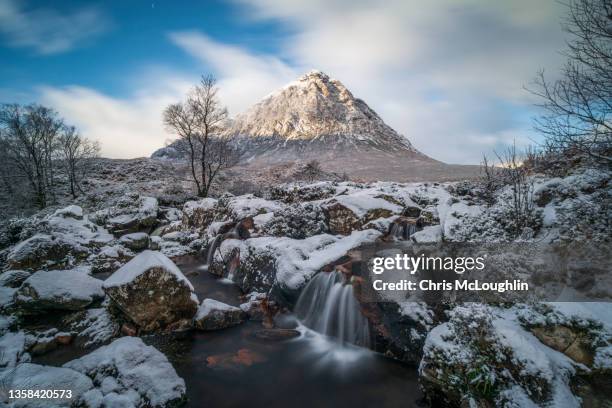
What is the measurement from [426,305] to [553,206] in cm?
464

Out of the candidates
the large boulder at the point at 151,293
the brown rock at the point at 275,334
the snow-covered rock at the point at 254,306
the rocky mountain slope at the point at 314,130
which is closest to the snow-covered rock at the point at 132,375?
the large boulder at the point at 151,293

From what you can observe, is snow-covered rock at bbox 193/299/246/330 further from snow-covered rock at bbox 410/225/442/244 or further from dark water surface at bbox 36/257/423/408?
snow-covered rock at bbox 410/225/442/244

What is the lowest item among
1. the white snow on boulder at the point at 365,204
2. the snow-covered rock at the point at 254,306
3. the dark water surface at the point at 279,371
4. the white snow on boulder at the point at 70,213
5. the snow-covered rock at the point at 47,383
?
the dark water surface at the point at 279,371

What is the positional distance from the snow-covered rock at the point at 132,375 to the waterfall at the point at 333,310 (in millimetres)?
3724

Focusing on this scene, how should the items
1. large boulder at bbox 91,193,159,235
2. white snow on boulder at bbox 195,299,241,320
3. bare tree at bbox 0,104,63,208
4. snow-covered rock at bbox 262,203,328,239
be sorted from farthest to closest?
bare tree at bbox 0,104,63,208, large boulder at bbox 91,193,159,235, snow-covered rock at bbox 262,203,328,239, white snow on boulder at bbox 195,299,241,320

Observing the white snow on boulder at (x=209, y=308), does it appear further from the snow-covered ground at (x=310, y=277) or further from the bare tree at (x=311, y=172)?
the bare tree at (x=311, y=172)

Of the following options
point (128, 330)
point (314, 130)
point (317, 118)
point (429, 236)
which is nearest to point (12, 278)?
point (128, 330)

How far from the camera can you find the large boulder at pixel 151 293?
696cm

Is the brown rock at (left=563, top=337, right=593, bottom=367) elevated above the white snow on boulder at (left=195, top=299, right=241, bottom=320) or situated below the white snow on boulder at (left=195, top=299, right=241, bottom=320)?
above

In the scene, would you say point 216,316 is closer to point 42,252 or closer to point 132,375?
point 132,375

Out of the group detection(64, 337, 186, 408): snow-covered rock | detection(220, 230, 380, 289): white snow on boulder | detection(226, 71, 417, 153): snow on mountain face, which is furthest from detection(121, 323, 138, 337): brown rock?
detection(226, 71, 417, 153): snow on mountain face

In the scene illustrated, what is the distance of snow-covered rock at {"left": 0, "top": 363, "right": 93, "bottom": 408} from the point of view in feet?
12.9

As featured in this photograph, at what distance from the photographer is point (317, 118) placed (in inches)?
3814

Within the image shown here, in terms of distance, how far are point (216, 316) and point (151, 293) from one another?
5.85ft
